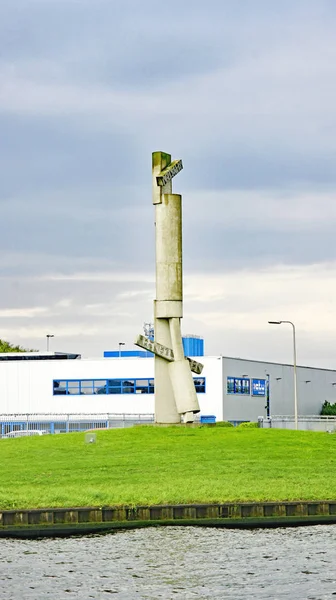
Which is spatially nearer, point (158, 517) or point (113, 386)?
point (158, 517)

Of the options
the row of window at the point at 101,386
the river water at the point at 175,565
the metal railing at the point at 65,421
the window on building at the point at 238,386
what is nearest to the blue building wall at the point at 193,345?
the window on building at the point at 238,386

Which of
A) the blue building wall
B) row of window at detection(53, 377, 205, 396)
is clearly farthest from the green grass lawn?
the blue building wall

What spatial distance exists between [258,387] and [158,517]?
220ft

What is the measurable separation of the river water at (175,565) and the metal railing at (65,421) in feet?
186

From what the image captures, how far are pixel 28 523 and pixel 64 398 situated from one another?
211 ft

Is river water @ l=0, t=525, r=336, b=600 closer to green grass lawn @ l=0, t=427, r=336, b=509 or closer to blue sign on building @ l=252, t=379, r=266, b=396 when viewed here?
green grass lawn @ l=0, t=427, r=336, b=509

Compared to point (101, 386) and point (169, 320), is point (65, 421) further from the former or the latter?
point (169, 320)

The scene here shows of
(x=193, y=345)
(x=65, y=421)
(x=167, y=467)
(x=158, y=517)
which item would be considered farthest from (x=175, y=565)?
(x=193, y=345)

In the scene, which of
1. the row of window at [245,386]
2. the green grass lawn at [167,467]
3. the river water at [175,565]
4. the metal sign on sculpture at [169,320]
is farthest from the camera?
the row of window at [245,386]

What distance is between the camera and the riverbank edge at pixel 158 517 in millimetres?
21594

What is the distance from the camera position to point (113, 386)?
8525cm

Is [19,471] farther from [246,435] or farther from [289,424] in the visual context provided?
[289,424]

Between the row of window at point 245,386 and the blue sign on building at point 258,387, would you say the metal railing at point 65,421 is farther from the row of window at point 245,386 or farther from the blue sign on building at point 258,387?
the blue sign on building at point 258,387

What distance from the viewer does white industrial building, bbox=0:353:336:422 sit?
8244cm
